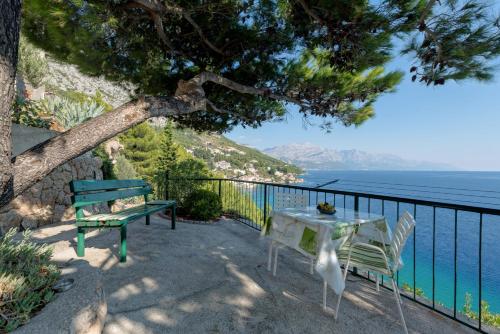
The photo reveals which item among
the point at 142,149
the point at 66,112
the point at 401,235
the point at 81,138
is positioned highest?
the point at 66,112

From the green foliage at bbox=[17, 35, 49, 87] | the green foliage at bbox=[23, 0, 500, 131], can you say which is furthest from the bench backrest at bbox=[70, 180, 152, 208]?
the green foliage at bbox=[17, 35, 49, 87]

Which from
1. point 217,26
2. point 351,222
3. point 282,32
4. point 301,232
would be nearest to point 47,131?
point 217,26

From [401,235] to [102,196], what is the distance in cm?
355

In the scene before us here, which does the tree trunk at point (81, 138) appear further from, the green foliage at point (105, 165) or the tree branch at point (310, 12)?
the green foliage at point (105, 165)

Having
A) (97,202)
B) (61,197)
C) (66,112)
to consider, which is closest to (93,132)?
(97,202)

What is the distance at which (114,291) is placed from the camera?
222cm

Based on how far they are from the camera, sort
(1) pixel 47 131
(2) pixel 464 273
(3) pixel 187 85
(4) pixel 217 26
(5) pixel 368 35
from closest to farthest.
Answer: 1. (5) pixel 368 35
2. (3) pixel 187 85
3. (4) pixel 217 26
4. (1) pixel 47 131
5. (2) pixel 464 273

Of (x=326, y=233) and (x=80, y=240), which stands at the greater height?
(x=326, y=233)

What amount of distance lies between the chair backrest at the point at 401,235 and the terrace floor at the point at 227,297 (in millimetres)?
555

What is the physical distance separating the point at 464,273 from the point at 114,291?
17759mm

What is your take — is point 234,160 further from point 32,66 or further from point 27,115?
point 27,115

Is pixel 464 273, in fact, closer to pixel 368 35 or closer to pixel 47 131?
pixel 368 35

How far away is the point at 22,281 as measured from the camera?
1476 millimetres

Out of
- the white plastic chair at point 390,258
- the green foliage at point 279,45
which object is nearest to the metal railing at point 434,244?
the white plastic chair at point 390,258
